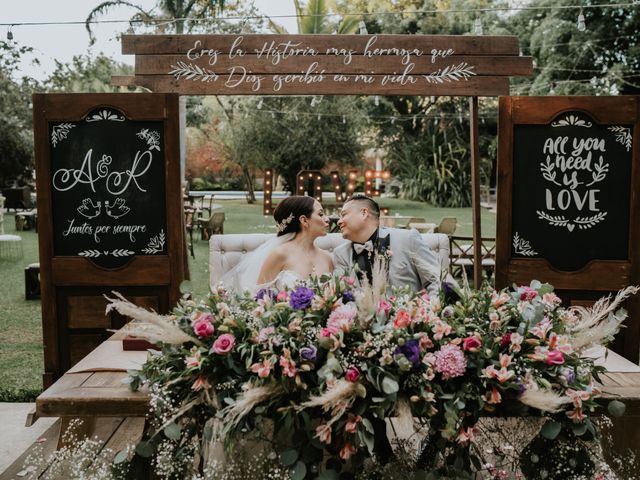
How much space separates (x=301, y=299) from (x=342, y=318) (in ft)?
0.62

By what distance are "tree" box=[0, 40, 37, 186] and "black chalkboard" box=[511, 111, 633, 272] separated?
21442 mm

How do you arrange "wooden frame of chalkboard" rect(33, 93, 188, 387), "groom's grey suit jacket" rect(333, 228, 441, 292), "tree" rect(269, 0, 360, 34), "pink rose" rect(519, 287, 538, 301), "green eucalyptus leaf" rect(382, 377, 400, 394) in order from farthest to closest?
"tree" rect(269, 0, 360, 34) → "wooden frame of chalkboard" rect(33, 93, 188, 387) → "groom's grey suit jacket" rect(333, 228, 441, 292) → "pink rose" rect(519, 287, 538, 301) → "green eucalyptus leaf" rect(382, 377, 400, 394)

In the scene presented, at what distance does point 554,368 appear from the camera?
2.15 meters

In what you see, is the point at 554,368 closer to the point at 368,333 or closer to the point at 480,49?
the point at 368,333

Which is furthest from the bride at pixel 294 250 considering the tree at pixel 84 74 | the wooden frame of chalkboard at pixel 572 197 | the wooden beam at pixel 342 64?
the tree at pixel 84 74

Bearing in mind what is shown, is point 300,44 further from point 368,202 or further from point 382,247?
point 382,247

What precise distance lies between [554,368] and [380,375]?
604 mm

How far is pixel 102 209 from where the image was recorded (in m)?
4.34

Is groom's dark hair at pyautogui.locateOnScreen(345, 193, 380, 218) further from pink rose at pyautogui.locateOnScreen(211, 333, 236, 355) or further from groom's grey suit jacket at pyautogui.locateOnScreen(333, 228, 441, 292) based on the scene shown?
pink rose at pyautogui.locateOnScreen(211, 333, 236, 355)

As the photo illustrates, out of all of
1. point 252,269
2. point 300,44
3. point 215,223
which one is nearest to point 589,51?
point 215,223

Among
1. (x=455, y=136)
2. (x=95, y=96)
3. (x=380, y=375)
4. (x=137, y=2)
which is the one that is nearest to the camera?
(x=380, y=375)

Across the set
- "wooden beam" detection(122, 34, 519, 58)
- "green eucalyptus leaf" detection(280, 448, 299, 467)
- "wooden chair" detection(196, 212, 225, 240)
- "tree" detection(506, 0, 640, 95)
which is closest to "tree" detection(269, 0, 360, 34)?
"wooden chair" detection(196, 212, 225, 240)

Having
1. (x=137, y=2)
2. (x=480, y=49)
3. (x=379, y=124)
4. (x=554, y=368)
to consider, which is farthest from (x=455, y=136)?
(x=554, y=368)

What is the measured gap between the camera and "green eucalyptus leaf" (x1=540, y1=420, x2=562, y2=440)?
2.10 metres
